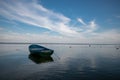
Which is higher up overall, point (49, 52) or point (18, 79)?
point (49, 52)

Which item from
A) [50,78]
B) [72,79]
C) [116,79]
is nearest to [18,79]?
[50,78]

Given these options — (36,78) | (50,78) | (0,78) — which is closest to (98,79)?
(50,78)

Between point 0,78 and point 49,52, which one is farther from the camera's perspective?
point 49,52

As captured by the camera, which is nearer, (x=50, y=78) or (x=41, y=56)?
(x=50, y=78)

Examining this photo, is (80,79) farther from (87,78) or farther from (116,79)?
(116,79)

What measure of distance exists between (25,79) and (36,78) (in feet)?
3.95

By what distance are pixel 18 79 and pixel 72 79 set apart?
590 cm

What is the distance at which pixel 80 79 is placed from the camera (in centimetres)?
1462

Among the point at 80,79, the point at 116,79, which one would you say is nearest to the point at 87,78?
the point at 80,79

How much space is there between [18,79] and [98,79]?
8.81 metres

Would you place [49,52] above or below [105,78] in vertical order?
above

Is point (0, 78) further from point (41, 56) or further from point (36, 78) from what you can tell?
point (41, 56)

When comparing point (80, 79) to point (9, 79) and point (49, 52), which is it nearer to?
point (9, 79)

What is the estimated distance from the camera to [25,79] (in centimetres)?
1423
